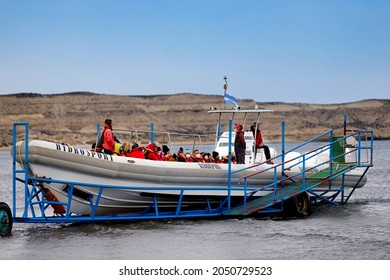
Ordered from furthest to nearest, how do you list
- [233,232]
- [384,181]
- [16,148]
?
[384,181], [233,232], [16,148]

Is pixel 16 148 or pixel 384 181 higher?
pixel 16 148

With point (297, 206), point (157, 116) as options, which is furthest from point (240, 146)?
point (157, 116)

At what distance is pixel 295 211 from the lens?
821 inches

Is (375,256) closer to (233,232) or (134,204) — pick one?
(233,232)

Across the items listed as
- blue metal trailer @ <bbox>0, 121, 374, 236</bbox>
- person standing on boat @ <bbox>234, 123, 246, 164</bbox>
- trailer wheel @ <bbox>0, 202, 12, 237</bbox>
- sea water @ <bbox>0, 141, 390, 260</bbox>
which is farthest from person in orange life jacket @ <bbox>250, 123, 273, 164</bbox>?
trailer wheel @ <bbox>0, 202, 12, 237</bbox>

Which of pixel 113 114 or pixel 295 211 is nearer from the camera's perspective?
pixel 295 211

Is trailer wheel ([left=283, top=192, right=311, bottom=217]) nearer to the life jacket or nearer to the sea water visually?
the sea water

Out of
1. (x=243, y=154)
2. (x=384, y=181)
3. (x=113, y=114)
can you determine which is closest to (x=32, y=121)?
(x=113, y=114)

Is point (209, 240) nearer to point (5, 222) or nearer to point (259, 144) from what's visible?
point (5, 222)

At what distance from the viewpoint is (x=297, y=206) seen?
20859 millimetres

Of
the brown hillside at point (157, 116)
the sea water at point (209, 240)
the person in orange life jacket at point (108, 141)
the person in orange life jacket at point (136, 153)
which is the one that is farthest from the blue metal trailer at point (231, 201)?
the brown hillside at point (157, 116)

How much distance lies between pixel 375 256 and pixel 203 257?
330cm

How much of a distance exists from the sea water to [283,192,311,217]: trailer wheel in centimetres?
27

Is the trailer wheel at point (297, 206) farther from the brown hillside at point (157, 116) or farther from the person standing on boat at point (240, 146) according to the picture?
the brown hillside at point (157, 116)
